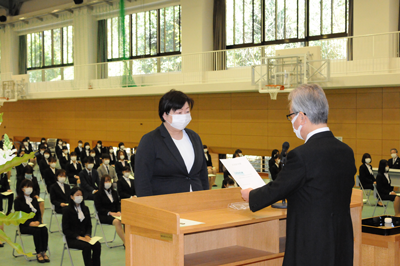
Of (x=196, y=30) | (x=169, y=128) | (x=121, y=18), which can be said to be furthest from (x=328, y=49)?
(x=169, y=128)

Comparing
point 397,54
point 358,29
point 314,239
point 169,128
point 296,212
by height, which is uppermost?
point 358,29

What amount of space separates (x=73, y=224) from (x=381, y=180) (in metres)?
7.00

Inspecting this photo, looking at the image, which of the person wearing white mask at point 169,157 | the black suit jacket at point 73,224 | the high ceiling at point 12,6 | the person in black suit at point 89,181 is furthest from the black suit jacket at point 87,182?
the high ceiling at point 12,6

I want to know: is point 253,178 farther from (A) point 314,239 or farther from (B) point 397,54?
(B) point 397,54

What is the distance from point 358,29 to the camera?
1384cm

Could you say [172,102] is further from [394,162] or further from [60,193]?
[394,162]

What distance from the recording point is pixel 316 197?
2232 millimetres

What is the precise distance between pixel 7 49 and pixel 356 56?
19.9 m

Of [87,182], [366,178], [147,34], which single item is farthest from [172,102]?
[147,34]

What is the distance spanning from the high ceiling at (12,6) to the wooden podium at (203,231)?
24653 mm

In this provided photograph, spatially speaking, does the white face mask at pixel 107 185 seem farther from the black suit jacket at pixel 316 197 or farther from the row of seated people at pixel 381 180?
the row of seated people at pixel 381 180

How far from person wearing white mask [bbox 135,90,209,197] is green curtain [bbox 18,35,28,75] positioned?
77.8 ft

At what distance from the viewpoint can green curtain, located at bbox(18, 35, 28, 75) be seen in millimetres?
24438

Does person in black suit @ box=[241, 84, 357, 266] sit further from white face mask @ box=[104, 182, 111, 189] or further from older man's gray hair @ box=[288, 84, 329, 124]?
white face mask @ box=[104, 182, 111, 189]
